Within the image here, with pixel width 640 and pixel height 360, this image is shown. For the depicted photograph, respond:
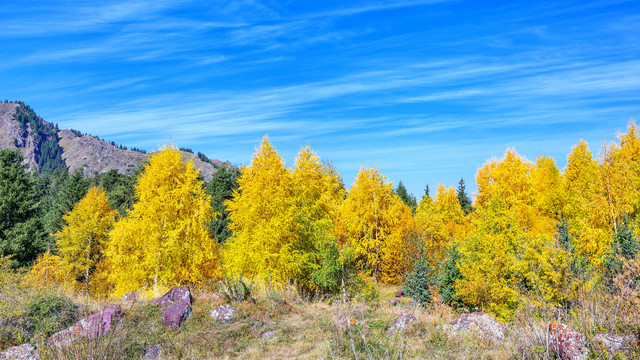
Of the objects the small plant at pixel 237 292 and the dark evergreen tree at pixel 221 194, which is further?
the dark evergreen tree at pixel 221 194

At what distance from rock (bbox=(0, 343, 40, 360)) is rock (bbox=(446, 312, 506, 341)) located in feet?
38.2

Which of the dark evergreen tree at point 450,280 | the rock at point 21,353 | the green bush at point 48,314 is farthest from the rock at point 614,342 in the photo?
the green bush at point 48,314

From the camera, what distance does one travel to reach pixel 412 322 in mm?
12328

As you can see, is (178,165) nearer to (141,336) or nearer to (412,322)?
(141,336)

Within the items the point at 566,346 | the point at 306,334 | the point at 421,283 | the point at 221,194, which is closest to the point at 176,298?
the point at 306,334

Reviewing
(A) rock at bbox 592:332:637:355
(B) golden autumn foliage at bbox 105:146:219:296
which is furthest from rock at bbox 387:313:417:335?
(B) golden autumn foliage at bbox 105:146:219:296

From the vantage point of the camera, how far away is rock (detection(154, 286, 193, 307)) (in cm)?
1478

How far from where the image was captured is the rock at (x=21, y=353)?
31.4ft

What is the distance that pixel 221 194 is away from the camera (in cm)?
4959

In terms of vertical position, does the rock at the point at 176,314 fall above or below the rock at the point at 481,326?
below

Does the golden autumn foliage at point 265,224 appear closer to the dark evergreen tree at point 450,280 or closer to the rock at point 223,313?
the rock at point 223,313

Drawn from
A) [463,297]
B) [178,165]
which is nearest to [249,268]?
[178,165]

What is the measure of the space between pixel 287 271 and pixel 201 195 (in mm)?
6769

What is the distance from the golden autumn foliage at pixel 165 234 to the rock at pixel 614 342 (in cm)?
1848
